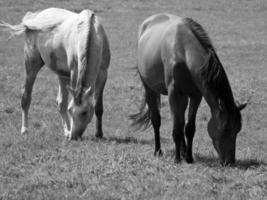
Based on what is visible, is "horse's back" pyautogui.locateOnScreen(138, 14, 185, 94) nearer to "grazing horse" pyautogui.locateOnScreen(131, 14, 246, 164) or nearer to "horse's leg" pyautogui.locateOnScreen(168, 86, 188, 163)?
"grazing horse" pyautogui.locateOnScreen(131, 14, 246, 164)

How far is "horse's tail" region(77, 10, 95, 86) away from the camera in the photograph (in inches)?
374

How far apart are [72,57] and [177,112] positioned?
8.46ft

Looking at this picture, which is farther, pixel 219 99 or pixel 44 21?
pixel 44 21

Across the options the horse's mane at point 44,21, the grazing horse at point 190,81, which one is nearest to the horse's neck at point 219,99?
the grazing horse at point 190,81

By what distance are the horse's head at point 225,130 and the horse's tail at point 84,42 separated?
7.99 ft

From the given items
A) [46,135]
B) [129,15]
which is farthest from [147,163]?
[129,15]

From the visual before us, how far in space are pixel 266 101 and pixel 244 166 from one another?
20.9ft

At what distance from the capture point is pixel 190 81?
8031mm

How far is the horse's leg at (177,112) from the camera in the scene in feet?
26.6

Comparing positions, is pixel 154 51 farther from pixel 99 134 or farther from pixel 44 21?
pixel 44 21

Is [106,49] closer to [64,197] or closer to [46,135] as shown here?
[46,135]

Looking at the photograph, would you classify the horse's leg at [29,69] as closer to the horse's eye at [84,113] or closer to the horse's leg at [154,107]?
the horse's eye at [84,113]

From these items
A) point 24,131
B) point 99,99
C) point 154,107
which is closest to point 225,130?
point 154,107

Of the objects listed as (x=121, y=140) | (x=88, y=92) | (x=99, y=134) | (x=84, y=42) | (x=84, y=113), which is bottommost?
(x=99, y=134)
